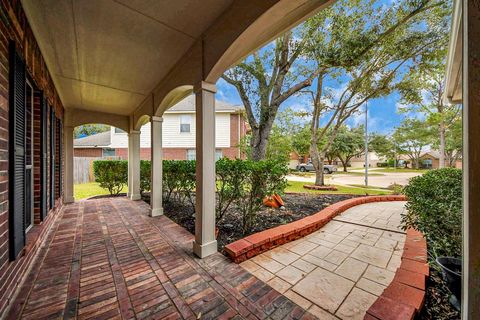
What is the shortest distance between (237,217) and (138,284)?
Answer: 7.89 ft

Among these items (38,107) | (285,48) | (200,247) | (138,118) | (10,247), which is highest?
(285,48)

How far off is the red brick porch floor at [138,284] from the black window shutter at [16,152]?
0.57 metres

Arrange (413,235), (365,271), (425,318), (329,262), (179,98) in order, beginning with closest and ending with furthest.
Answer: (425,318)
(365,271)
(329,262)
(413,235)
(179,98)

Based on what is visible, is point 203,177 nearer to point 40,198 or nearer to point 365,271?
point 365,271

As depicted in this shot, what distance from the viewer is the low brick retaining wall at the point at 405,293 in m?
1.47

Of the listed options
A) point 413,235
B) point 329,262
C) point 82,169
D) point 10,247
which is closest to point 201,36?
point 10,247

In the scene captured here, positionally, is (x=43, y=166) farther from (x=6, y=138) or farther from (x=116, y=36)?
(x=116, y=36)

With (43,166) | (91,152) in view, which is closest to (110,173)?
(43,166)

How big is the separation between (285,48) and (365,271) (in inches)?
212

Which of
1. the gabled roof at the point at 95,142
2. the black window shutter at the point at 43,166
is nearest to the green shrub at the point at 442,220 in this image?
the black window shutter at the point at 43,166

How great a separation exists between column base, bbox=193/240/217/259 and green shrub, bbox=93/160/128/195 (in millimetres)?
6055

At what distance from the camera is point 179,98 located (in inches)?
181

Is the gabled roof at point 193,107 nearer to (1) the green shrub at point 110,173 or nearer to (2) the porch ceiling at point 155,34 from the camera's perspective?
(1) the green shrub at point 110,173

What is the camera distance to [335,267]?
2.50 metres
